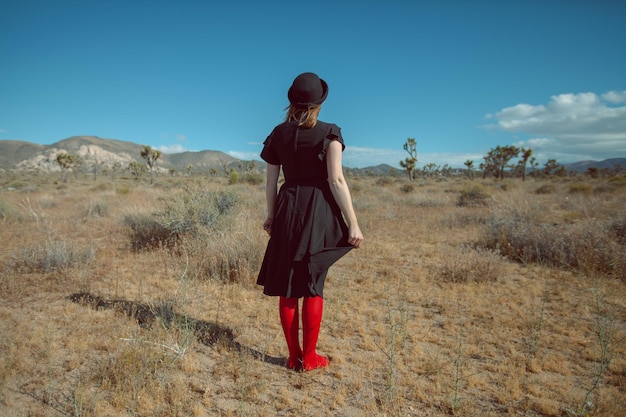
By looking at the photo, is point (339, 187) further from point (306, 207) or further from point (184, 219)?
point (184, 219)

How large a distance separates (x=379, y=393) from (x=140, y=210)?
679 cm

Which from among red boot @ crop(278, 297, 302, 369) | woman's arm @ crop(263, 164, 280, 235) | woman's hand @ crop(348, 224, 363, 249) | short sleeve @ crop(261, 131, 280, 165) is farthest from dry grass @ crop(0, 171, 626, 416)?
short sleeve @ crop(261, 131, 280, 165)

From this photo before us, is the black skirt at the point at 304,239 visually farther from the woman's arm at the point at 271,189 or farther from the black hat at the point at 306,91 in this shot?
the black hat at the point at 306,91

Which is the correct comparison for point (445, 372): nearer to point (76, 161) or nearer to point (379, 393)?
point (379, 393)

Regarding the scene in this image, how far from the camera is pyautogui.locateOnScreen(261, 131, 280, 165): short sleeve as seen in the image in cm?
231

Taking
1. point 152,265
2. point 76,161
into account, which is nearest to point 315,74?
point 152,265

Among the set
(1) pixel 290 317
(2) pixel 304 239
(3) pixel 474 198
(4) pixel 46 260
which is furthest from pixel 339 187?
(3) pixel 474 198

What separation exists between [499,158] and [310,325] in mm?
46104

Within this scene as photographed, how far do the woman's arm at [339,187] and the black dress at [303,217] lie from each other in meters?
0.05

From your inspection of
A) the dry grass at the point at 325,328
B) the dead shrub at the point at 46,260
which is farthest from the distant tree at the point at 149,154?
the dead shrub at the point at 46,260

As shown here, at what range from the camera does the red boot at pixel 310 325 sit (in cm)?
234

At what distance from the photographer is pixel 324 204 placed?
223 centimetres

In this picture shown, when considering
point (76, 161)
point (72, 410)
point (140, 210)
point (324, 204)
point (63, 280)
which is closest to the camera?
point (72, 410)

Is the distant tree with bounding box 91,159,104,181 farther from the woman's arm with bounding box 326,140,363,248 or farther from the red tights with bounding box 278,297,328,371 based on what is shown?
the woman's arm with bounding box 326,140,363,248
